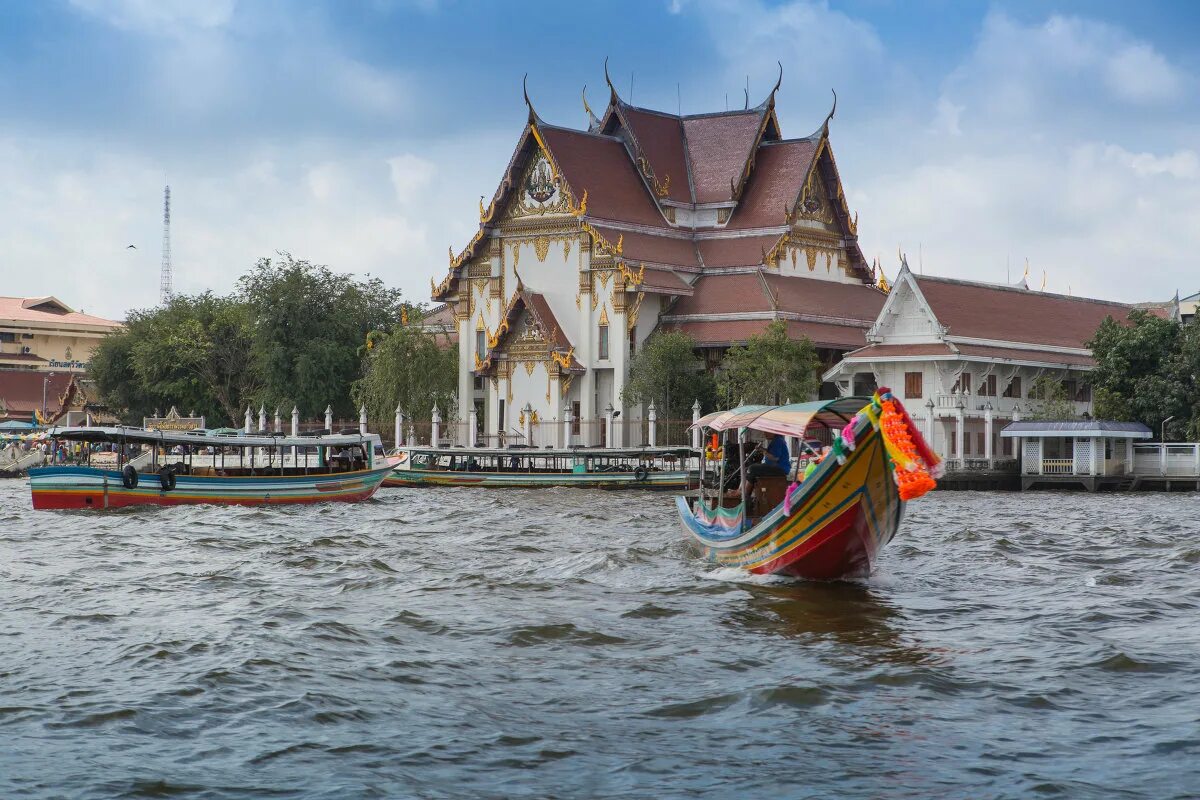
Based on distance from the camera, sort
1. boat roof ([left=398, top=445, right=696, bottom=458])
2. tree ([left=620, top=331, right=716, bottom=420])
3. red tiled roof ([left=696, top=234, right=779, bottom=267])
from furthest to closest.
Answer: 1. red tiled roof ([left=696, top=234, right=779, bottom=267])
2. tree ([left=620, top=331, right=716, bottom=420])
3. boat roof ([left=398, top=445, right=696, bottom=458])

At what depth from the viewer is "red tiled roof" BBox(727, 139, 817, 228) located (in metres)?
64.2

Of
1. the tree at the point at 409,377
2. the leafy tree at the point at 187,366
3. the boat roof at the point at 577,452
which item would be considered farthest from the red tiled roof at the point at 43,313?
the boat roof at the point at 577,452

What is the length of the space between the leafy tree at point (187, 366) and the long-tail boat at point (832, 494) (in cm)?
5368

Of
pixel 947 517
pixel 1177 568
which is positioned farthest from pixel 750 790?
pixel 947 517

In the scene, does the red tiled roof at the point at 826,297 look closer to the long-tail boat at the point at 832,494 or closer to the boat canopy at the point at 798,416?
the boat canopy at the point at 798,416

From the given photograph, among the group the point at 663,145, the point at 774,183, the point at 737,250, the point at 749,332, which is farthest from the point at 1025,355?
the point at 663,145

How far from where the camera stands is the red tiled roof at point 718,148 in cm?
6612

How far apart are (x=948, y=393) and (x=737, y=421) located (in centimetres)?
3335

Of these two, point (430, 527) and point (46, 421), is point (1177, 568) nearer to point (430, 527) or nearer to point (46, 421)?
point (430, 527)

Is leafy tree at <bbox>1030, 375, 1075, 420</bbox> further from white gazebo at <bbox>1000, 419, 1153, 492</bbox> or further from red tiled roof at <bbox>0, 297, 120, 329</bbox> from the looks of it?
red tiled roof at <bbox>0, 297, 120, 329</bbox>

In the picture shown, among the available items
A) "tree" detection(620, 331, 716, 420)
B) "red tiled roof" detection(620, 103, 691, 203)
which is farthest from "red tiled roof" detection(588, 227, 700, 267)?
"tree" detection(620, 331, 716, 420)

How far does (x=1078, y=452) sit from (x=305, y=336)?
1335 inches

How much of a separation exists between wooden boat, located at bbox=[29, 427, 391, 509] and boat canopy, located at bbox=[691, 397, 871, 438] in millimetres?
19711

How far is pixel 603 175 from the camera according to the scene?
63.5 metres
